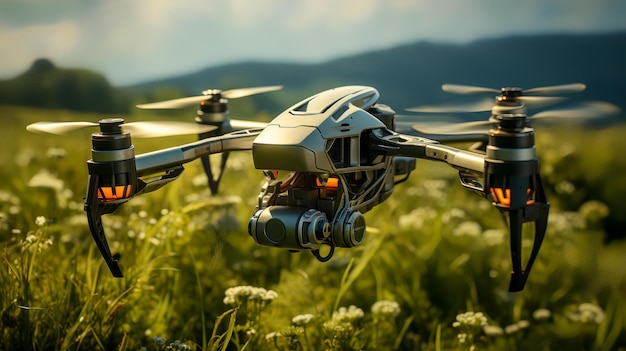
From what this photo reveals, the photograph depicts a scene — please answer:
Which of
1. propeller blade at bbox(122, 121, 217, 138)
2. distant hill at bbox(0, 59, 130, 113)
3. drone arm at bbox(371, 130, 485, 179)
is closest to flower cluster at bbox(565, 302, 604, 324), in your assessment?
drone arm at bbox(371, 130, 485, 179)

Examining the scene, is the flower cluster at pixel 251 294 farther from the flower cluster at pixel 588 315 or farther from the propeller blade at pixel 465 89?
the flower cluster at pixel 588 315

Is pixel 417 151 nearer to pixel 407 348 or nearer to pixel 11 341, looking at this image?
pixel 407 348

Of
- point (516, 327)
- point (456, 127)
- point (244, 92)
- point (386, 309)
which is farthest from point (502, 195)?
point (516, 327)

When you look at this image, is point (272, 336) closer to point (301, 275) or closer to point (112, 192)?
point (301, 275)

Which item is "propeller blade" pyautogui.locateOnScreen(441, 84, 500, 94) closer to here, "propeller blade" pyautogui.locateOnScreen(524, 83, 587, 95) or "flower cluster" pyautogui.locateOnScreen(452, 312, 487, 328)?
"propeller blade" pyautogui.locateOnScreen(524, 83, 587, 95)

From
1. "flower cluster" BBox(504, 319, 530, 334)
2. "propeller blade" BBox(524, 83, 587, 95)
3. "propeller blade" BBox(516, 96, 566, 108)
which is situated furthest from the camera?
"flower cluster" BBox(504, 319, 530, 334)

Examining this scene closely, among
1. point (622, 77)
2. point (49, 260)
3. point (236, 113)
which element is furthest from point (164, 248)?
point (622, 77)

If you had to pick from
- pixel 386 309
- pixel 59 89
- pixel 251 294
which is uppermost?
pixel 59 89
